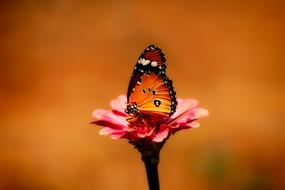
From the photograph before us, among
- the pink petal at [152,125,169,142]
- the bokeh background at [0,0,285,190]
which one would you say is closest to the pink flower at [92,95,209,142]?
the pink petal at [152,125,169,142]

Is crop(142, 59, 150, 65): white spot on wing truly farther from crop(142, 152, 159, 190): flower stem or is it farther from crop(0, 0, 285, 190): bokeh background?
crop(0, 0, 285, 190): bokeh background

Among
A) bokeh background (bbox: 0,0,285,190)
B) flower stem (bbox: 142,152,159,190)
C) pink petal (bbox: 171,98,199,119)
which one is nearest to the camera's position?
flower stem (bbox: 142,152,159,190)

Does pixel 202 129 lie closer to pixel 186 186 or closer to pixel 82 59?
pixel 186 186

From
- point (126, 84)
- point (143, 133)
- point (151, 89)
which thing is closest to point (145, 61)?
point (151, 89)

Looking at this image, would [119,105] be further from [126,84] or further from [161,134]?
[126,84]

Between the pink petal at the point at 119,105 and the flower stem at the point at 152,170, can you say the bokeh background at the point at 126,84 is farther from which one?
the flower stem at the point at 152,170

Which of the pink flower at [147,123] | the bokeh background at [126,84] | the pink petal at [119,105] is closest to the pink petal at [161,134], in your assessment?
the pink flower at [147,123]
